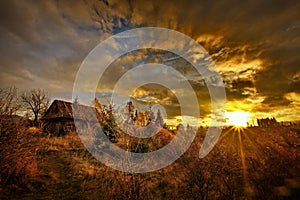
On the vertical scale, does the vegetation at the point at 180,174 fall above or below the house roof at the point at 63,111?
below

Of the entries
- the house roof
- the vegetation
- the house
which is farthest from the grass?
the house roof

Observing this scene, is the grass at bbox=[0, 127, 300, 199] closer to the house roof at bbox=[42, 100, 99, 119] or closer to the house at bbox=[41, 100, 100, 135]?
the house at bbox=[41, 100, 100, 135]

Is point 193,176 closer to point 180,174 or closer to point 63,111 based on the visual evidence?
point 180,174

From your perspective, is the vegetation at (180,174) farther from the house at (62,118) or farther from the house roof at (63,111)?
the house roof at (63,111)

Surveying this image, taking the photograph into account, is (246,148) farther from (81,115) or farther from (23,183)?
(81,115)

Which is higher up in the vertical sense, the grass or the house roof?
the house roof

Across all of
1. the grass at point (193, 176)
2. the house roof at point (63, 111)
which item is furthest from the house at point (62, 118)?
the grass at point (193, 176)

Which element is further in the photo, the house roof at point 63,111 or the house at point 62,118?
the house roof at point 63,111

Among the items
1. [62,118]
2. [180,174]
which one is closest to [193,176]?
[180,174]

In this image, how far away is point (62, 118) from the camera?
26.7 metres

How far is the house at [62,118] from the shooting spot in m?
25.0

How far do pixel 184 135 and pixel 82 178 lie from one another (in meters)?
7.88

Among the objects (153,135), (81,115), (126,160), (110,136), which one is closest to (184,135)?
(153,135)

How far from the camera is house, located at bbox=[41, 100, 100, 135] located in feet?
82.1
